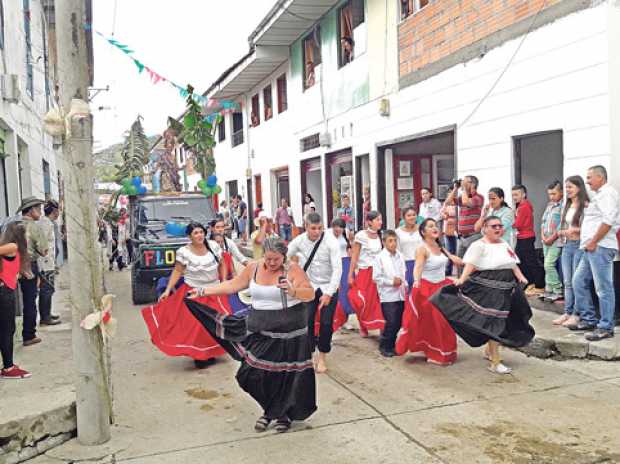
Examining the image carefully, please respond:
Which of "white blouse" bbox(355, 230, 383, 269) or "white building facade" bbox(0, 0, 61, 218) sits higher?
"white building facade" bbox(0, 0, 61, 218)

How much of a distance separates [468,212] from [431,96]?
301 cm

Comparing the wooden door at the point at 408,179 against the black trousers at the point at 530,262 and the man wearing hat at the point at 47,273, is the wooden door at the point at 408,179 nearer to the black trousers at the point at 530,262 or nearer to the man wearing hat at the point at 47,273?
the black trousers at the point at 530,262

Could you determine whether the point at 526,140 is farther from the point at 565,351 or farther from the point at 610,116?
the point at 565,351

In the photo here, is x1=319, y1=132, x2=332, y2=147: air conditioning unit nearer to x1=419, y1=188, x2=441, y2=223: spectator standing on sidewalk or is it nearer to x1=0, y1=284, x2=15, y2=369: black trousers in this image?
x1=419, y1=188, x2=441, y2=223: spectator standing on sidewalk

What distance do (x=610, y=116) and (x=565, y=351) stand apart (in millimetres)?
2900

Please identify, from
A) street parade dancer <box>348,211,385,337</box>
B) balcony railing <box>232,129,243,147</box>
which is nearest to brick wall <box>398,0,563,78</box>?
street parade dancer <box>348,211,385,337</box>

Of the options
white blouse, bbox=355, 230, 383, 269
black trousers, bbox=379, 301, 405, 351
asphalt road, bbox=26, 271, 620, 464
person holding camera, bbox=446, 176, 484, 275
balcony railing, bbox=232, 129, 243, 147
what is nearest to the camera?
asphalt road, bbox=26, 271, 620, 464

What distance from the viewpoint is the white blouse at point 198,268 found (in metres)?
7.03

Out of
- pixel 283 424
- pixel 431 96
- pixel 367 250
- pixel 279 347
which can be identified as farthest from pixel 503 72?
pixel 283 424

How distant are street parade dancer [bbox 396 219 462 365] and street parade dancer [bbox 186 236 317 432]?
83.7 inches

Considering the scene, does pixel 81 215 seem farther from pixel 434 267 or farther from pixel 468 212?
pixel 468 212

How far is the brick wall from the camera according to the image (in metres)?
9.36

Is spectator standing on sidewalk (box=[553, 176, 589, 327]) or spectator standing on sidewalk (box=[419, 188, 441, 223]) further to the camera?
spectator standing on sidewalk (box=[419, 188, 441, 223])

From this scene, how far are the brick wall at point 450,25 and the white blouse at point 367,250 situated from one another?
404 centimetres
